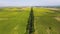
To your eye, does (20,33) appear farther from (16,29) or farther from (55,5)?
(55,5)

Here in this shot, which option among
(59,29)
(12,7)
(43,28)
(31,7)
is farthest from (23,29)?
(12,7)

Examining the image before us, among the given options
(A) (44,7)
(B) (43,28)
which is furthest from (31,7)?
(B) (43,28)

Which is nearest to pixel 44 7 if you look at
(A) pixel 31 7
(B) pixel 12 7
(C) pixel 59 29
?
(A) pixel 31 7

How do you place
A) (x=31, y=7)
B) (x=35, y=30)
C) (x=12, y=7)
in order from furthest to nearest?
(x=12, y=7)
(x=31, y=7)
(x=35, y=30)

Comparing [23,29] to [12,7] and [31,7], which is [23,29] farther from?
[12,7]

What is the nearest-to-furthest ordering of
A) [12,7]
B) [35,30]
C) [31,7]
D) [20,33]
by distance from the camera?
[20,33], [35,30], [31,7], [12,7]

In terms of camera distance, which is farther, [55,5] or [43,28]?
[55,5]

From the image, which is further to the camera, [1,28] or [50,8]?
[50,8]

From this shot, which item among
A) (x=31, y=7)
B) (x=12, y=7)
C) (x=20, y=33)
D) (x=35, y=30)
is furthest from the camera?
(x=12, y=7)

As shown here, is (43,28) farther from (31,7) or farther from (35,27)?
(31,7)
